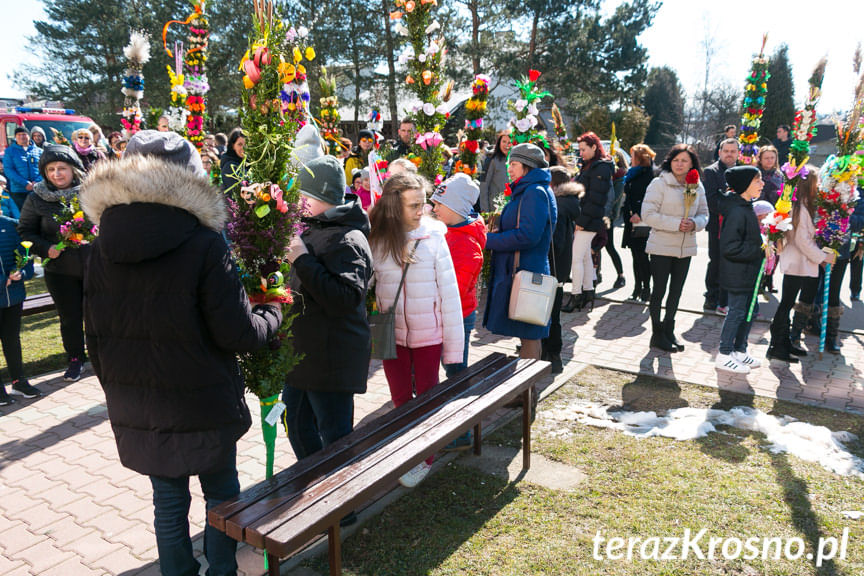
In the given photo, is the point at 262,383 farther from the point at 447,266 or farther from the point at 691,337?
the point at 691,337

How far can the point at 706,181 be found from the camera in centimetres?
→ 809

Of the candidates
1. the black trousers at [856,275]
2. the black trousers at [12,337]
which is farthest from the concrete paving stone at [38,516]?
the black trousers at [856,275]

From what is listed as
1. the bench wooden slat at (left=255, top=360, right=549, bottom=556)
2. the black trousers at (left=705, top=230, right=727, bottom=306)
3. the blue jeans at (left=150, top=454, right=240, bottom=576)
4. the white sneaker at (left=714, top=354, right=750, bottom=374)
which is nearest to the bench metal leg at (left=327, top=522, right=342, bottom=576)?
the bench wooden slat at (left=255, top=360, right=549, bottom=556)

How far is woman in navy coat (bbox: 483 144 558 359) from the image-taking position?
4.52 meters

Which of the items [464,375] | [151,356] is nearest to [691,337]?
[464,375]

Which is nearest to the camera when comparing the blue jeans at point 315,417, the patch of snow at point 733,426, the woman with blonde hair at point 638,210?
the blue jeans at point 315,417

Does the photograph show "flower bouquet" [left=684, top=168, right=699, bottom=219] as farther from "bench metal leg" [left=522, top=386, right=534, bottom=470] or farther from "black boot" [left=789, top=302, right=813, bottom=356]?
"bench metal leg" [left=522, top=386, right=534, bottom=470]

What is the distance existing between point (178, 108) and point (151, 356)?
736 centimetres

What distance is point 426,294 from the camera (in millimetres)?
3697

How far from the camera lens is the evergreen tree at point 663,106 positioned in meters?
34.3

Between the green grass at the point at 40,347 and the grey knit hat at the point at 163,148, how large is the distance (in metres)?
3.92

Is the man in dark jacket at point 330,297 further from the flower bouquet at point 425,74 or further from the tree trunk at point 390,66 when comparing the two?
the tree trunk at point 390,66

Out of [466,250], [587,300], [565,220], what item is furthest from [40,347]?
[587,300]

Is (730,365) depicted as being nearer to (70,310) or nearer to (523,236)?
(523,236)
